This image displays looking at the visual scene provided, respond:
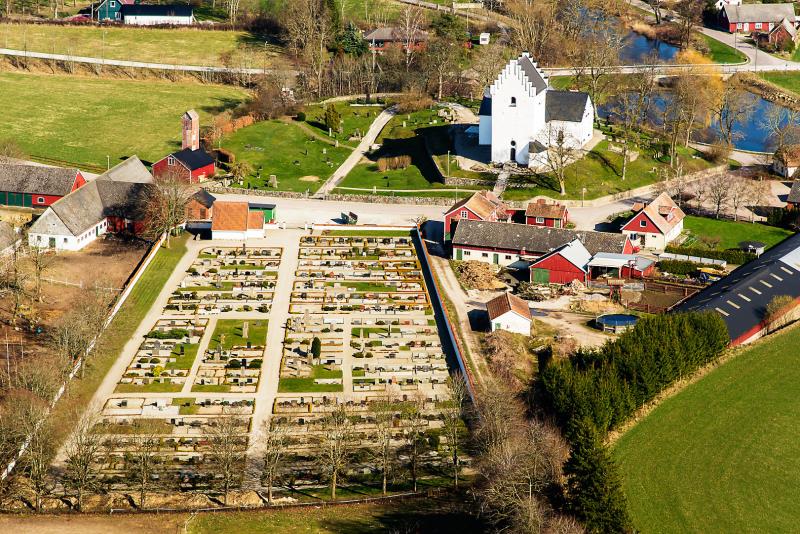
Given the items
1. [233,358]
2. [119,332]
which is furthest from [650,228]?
[119,332]

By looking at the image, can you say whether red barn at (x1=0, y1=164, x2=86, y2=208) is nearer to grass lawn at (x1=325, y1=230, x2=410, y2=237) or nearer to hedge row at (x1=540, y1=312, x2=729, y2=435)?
grass lawn at (x1=325, y1=230, x2=410, y2=237)

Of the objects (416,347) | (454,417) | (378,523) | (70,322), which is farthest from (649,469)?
(70,322)

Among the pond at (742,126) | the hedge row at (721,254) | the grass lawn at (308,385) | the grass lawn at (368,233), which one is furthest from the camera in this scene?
the pond at (742,126)

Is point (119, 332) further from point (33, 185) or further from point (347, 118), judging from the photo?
point (347, 118)

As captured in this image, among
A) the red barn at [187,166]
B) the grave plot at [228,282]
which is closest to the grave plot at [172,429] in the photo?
the grave plot at [228,282]

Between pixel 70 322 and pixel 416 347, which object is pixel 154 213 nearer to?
pixel 70 322

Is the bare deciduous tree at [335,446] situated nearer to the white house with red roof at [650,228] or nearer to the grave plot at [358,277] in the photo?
Answer: the grave plot at [358,277]
